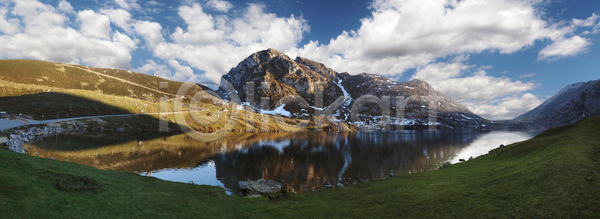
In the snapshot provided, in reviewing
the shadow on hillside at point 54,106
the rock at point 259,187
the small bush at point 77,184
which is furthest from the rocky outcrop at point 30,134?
the rock at point 259,187

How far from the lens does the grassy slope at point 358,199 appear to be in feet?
52.1

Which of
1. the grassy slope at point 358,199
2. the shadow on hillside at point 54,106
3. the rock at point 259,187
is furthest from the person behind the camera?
the shadow on hillside at point 54,106

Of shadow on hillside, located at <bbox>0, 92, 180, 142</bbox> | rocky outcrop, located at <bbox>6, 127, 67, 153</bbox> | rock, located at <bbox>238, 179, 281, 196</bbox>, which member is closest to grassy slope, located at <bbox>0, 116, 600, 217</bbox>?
rock, located at <bbox>238, 179, 281, 196</bbox>

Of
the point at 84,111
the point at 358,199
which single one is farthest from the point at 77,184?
the point at 84,111

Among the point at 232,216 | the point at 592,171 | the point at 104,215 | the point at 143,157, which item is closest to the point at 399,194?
the point at 592,171

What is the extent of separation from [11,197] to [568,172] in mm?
43247

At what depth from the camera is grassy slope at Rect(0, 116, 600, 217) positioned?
15.9 meters

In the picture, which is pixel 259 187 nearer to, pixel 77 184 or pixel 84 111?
pixel 77 184

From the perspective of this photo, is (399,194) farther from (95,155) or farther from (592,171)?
(95,155)

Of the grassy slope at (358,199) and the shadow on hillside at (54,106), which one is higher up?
the shadow on hillside at (54,106)

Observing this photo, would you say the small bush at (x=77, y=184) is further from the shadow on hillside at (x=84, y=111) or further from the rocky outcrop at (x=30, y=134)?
the shadow on hillside at (x=84, y=111)

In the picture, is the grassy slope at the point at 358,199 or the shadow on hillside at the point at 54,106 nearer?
the grassy slope at the point at 358,199

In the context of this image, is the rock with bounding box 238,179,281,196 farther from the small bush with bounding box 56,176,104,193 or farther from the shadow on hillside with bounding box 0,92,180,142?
the shadow on hillside with bounding box 0,92,180,142

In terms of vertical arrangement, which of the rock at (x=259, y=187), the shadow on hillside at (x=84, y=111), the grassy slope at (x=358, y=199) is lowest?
the rock at (x=259, y=187)
